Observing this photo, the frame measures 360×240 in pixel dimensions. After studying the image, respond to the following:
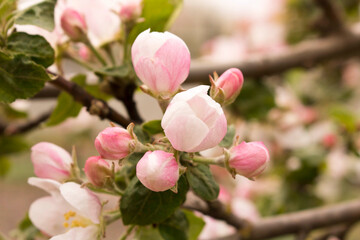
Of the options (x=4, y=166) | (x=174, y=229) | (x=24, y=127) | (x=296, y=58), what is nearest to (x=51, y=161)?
(x=174, y=229)

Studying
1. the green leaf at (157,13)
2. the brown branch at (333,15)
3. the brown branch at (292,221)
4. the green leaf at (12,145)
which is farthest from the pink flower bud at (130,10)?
the brown branch at (333,15)

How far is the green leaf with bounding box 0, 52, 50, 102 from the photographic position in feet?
1.21

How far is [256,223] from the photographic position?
2.09ft

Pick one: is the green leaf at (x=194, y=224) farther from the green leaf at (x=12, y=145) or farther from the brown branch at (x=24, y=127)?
the green leaf at (x=12, y=145)

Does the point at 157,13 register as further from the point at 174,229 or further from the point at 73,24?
the point at 174,229

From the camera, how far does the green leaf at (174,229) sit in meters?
0.41

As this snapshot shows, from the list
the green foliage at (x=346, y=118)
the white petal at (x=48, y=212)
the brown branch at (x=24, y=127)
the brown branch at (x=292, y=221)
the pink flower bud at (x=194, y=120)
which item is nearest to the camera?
the pink flower bud at (x=194, y=120)

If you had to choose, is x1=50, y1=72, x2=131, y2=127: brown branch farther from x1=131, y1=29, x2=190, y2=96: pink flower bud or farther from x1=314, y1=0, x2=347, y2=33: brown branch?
x1=314, y1=0, x2=347, y2=33: brown branch

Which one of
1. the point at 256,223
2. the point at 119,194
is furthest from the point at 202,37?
the point at 119,194

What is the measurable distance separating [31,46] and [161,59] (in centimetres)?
13

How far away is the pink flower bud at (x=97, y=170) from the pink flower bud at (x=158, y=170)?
0.06 metres

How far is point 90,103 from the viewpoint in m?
0.44

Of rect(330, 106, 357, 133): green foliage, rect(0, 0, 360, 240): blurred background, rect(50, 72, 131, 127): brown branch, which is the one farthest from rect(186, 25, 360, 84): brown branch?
rect(50, 72, 131, 127): brown branch

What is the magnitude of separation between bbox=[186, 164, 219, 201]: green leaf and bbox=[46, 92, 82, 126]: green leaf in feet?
0.62
